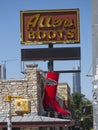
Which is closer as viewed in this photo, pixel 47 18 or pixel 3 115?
pixel 3 115

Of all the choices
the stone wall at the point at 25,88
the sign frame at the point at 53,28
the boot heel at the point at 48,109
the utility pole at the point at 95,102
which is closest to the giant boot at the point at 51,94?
the boot heel at the point at 48,109

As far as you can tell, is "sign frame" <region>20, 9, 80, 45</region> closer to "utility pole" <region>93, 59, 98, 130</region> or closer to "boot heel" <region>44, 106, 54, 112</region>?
"boot heel" <region>44, 106, 54, 112</region>

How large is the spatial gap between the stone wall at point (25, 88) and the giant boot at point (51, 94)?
91.4 inches

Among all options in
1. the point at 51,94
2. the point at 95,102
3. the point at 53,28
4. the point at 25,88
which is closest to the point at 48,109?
the point at 51,94

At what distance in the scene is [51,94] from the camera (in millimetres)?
29750

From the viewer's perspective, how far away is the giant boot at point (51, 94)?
97.3 feet

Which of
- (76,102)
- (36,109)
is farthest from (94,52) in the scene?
(76,102)

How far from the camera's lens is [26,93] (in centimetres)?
2720

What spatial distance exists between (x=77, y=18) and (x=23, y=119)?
10782 millimetres

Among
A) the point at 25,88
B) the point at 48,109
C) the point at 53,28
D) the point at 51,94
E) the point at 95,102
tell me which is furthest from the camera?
the point at 53,28

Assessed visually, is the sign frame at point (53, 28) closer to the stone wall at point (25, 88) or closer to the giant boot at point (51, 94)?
the giant boot at point (51, 94)

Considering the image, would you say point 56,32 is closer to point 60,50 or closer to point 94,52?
point 60,50

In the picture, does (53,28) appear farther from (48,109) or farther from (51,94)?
(48,109)

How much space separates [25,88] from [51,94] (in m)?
3.03
